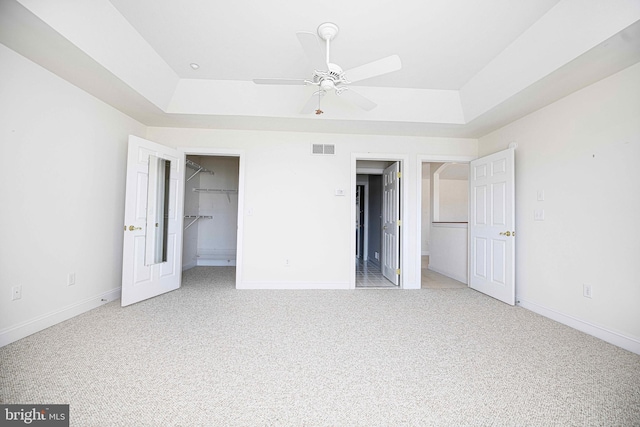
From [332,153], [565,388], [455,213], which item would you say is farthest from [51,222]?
[455,213]

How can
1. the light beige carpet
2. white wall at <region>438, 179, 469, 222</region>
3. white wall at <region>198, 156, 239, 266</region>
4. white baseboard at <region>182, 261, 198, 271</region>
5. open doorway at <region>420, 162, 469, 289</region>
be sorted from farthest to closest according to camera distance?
1. white wall at <region>438, 179, 469, 222</region>
2. white wall at <region>198, 156, 239, 266</region>
3. white baseboard at <region>182, 261, 198, 271</region>
4. open doorway at <region>420, 162, 469, 289</region>
5. the light beige carpet

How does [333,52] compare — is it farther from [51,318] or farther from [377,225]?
[377,225]

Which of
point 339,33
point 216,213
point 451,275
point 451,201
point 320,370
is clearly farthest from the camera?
point 451,201

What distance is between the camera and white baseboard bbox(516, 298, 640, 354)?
2.19 m

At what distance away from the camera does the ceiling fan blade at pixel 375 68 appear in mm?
2035

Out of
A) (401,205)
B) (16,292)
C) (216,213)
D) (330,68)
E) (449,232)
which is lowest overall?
(16,292)

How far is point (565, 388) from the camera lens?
64.8 inches

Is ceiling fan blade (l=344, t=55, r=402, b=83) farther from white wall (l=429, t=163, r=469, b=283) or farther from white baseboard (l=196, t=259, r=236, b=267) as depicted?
white baseboard (l=196, t=259, r=236, b=267)

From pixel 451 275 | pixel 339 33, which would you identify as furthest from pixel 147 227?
pixel 451 275

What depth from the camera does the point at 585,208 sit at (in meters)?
2.58

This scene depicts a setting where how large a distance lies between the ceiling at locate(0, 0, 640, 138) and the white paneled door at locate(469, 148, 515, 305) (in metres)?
0.63

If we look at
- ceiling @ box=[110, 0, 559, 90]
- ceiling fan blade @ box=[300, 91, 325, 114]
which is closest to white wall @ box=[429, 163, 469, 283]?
ceiling @ box=[110, 0, 559, 90]

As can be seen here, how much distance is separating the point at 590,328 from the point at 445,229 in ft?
9.26

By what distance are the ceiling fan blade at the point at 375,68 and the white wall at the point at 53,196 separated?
272 cm
